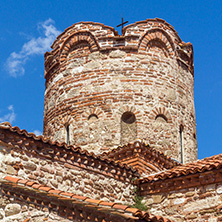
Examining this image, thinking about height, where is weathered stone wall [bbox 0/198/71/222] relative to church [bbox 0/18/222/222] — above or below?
below

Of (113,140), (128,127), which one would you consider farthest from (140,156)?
(128,127)

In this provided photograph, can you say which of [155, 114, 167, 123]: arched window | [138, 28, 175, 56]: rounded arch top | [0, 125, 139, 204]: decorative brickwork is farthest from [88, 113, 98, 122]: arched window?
[138, 28, 175, 56]: rounded arch top

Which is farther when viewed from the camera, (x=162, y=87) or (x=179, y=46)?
→ (x=179, y=46)

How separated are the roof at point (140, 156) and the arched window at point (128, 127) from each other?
2.60ft

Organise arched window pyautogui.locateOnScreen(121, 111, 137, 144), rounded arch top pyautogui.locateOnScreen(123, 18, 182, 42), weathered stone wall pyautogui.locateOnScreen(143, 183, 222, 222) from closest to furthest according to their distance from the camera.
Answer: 1. weathered stone wall pyautogui.locateOnScreen(143, 183, 222, 222)
2. arched window pyautogui.locateOnScreen(121, 111, 137, 144)
3. rounded arch top pyautogui.locateOnScreen(123, 18, 182, 42)

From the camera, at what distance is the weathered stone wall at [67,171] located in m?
8.05

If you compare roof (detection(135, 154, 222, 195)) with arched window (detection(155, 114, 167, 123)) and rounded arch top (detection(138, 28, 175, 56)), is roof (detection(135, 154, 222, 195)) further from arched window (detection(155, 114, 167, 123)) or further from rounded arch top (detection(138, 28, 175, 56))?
rounded arch top (detection(138, 28, 175, 56))

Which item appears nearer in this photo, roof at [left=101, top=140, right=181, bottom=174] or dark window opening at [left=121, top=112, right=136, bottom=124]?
roof at [left=101, top=140, right=181, bottom=174]

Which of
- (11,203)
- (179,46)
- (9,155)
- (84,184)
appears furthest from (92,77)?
(11,203)

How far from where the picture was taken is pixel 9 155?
8008mm

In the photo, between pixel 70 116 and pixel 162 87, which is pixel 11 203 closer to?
pixel 70 116

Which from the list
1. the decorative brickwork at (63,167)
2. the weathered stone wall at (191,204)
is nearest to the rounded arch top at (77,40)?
the decorative brickwork at (63,167)

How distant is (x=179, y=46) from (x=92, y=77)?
3062 millimetres

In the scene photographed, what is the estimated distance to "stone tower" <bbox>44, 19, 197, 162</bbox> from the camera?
467 inches
